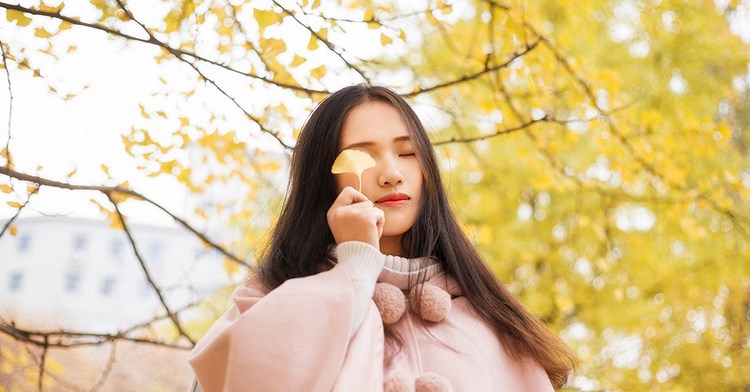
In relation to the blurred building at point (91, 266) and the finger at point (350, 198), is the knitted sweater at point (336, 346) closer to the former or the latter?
the finger at point (350, 198)

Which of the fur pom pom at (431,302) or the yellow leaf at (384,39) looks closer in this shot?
the fur pom pom at (431,302)

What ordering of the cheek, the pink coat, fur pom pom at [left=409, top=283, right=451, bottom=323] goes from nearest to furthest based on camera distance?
1. the pink coat
2. fur pom pom at [left=409, top=283, right=451, bottom=323]
3. the cheek

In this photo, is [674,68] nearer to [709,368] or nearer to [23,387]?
[709,368]

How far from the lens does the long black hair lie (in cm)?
163

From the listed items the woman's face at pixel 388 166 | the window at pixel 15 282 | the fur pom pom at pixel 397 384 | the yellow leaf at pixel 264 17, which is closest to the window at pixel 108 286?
the window at pixel 15 282

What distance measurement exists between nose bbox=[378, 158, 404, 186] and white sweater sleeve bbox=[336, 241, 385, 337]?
0.20 m

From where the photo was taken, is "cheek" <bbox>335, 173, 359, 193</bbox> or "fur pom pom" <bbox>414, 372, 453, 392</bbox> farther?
"cheek" <bbox>335, 173, 359, 193</bbox>

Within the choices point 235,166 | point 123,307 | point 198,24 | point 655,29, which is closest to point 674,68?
point 655,29

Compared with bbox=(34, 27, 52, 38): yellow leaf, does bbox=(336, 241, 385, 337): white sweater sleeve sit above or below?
below

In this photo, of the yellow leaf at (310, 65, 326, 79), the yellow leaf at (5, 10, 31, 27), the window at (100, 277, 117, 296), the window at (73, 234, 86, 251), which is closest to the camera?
the yellow leaf at (5, 10, 31, 27)

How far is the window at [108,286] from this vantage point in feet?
81.7

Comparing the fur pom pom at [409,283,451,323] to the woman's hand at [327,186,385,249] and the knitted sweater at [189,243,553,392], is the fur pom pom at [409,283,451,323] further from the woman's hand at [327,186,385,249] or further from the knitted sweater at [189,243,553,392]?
the woman's hand at [327,186,385,249]

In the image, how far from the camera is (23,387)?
8.45m

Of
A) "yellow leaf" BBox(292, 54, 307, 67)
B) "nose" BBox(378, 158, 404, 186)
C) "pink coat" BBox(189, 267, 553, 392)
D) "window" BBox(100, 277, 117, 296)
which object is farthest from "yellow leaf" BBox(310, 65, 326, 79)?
Answer: "window" BBox(100, 277, 117, 296)
